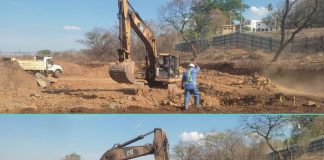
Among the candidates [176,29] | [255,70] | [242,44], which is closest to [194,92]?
[255,70]

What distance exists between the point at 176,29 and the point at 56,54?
13130 millimetres

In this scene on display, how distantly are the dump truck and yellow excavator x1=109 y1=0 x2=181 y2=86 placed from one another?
12.4 meters

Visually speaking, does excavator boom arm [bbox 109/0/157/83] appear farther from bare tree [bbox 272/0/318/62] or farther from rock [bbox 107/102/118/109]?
bare tree [bbox 272/0/318/62]

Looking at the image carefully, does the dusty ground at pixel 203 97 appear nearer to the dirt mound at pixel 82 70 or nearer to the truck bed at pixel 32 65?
the truck bed at pixel 32 65

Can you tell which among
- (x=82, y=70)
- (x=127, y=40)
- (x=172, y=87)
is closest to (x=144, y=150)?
(x=127, y=40)

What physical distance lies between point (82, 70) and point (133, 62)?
22.9m

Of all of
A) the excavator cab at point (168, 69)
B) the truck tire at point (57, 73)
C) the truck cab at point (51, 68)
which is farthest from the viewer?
the truck tire at point (57, 73)

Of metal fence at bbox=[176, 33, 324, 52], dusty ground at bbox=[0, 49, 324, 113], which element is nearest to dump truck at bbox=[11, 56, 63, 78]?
dusty ground at bbox=[0, 49, 324, 113]

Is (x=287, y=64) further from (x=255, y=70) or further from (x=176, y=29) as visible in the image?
(x=176, y=29)

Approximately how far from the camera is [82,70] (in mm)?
37812

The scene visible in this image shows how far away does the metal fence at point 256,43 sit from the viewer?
28403mm

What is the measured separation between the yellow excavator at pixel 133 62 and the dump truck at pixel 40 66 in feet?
40.6

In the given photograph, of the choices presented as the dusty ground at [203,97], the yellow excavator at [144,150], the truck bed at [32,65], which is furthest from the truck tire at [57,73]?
the yellow excavator at [144,150]

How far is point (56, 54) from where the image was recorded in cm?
4528
